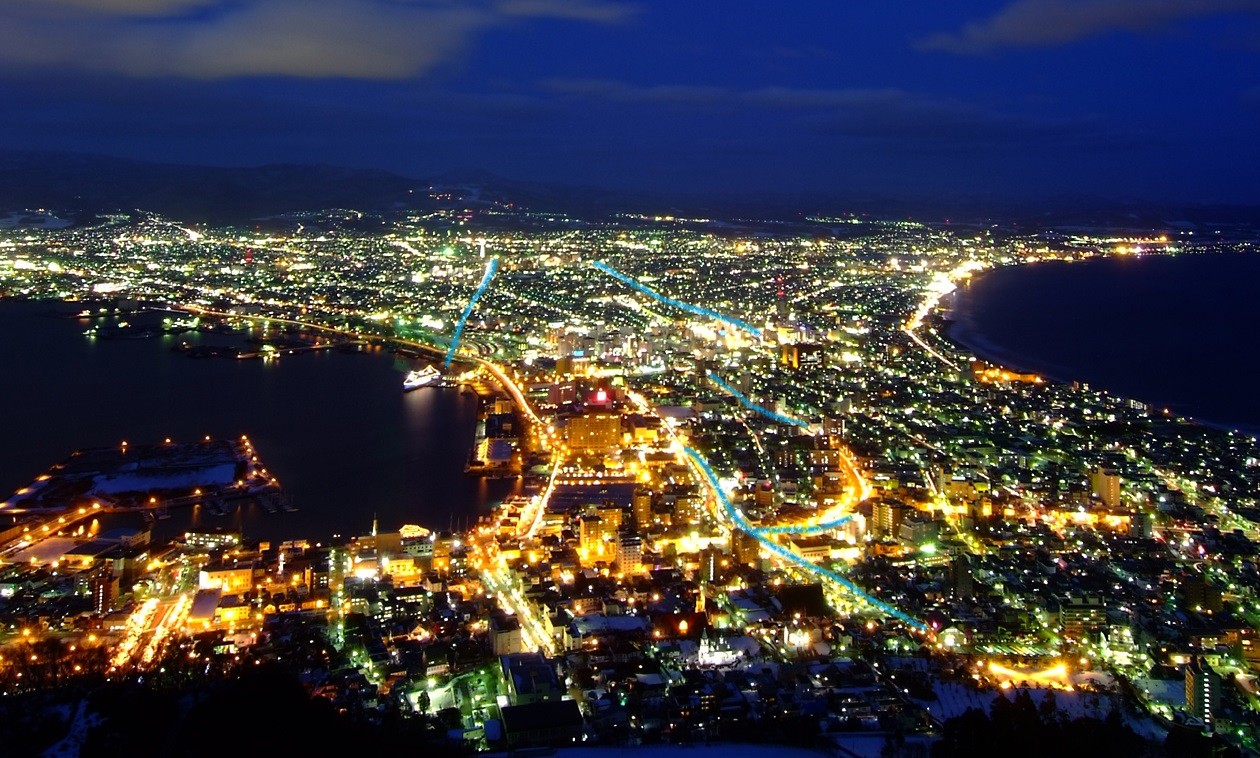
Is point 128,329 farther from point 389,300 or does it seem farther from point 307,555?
point 307,555

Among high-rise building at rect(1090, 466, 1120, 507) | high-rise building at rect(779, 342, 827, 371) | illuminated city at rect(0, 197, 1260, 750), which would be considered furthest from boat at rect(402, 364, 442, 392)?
high-rise building at rect(1090, 466, 1120, 507)
